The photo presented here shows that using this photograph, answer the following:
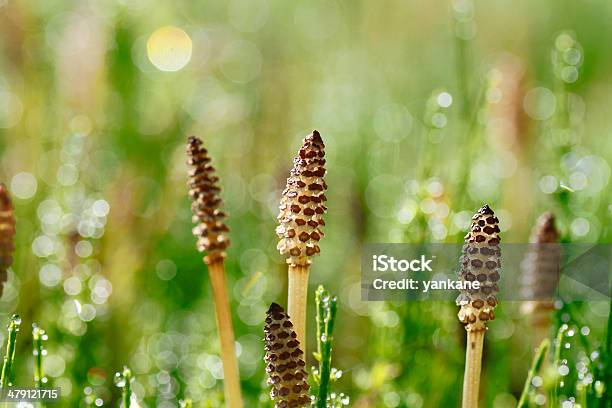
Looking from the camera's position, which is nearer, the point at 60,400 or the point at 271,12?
the point at 60,400

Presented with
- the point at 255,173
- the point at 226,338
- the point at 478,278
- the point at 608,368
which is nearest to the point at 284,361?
the point at 226,338

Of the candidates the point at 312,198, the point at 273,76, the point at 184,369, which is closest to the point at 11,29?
the point at 273,76

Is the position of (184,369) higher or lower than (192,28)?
lower

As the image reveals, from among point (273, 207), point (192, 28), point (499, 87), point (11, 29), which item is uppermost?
point (192, 28)

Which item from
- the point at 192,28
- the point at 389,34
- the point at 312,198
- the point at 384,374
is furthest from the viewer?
the point at 389,34

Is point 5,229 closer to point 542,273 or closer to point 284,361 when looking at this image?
point 284,361

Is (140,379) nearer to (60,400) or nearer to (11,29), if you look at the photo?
(60,400)
